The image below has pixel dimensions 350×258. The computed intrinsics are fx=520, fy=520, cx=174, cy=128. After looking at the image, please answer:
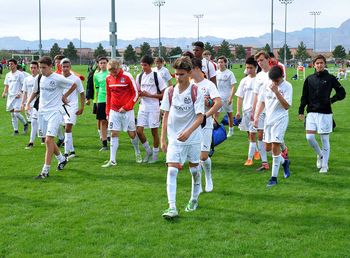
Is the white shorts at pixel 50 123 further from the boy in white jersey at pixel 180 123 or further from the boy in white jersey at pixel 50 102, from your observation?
the boy in white jersey at pixel 180 123

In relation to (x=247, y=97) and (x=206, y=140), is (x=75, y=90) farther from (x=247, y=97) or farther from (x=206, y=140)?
(x=206, y=140)

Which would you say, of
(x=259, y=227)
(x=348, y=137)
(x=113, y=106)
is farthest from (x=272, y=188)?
(x=348, y=137)

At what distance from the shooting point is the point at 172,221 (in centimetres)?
660

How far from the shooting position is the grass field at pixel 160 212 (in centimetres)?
566

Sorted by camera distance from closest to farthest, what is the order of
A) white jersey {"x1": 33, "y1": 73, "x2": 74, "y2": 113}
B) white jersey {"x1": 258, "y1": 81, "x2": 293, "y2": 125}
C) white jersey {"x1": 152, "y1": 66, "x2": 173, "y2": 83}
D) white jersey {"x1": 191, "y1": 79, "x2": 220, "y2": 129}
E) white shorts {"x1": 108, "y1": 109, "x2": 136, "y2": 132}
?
1. white jersey {"x1": 191, "y1": 79, "x2": 220, "y2": 129}
2. white jersey {"x1": 258, "y1": 81, "x2": 293, "y2": 125}
3. white jersey {"x1": 33, "y1": 73, "x2": 74, "y2": 113}
4. white shorts {"x1": 108, "y1": 109, "x2": 136, "y2": 132}
5. white jersey {"x1": 152, "y1": 66, "x2": 173, "y2": 83}

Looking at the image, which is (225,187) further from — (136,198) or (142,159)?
(142,159)

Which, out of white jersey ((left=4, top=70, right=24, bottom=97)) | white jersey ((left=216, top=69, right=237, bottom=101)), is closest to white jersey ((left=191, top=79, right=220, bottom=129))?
white jersey ((left=216, top=69, right=237, bottom=101))

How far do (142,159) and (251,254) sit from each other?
19.2ft

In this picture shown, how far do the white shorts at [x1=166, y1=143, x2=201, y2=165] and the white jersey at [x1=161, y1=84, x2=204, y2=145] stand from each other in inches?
2.4

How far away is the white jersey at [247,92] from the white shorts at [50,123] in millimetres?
3664

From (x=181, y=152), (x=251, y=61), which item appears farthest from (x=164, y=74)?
(x=181, y=152)

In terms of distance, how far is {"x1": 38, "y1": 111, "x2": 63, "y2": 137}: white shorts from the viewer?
30.3ft

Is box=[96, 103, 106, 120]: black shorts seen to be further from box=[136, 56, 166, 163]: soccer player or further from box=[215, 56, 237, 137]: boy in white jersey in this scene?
box=[215, 56, 237, 137]: boy in white jersey

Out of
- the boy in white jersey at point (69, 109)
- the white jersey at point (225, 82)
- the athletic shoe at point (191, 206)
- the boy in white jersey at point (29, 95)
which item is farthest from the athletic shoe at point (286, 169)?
the boy in white jersey at point (29, 95)
